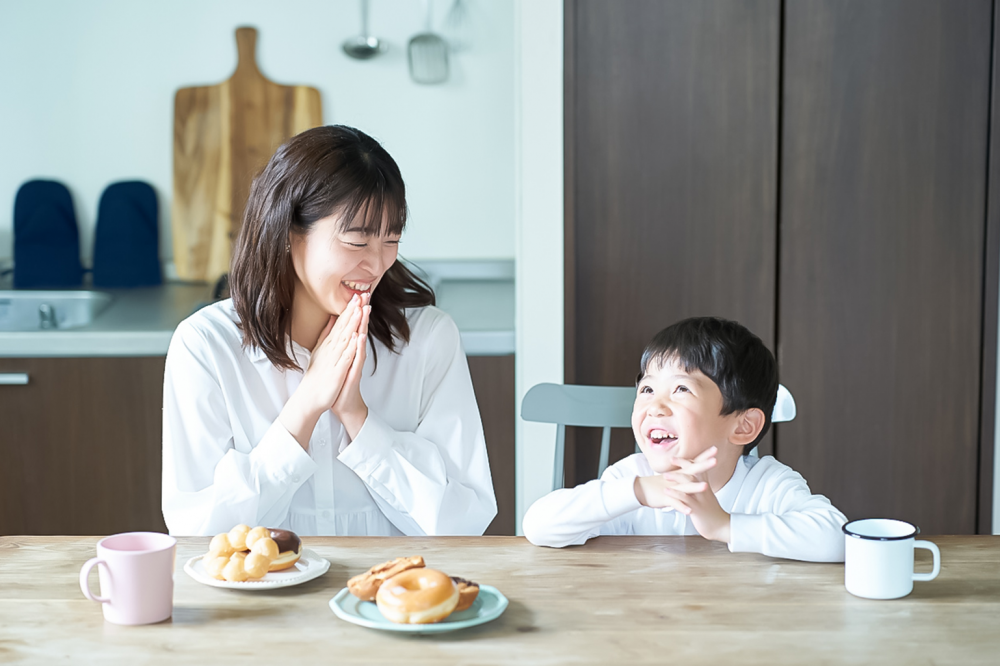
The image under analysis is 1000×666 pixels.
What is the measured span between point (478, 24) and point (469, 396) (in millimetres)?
1690

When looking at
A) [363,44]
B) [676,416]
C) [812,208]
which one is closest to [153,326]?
[363,44]

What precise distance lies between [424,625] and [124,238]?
7.66 feet

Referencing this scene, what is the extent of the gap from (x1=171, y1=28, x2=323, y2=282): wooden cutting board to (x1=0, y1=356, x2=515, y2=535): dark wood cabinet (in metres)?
0.70

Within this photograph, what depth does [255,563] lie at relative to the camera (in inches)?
37.3

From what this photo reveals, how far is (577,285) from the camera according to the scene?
7.41 ft

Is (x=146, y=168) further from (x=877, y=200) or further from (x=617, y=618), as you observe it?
(x=617, y=618)

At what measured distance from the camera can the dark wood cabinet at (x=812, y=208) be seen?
2209mm

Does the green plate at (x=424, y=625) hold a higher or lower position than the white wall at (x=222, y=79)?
lower

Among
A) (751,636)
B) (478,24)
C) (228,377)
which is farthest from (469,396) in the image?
(478,24)

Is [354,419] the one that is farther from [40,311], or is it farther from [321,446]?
[40,311]

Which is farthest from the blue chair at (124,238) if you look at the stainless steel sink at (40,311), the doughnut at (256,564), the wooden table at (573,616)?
the doughnut at (256,564)

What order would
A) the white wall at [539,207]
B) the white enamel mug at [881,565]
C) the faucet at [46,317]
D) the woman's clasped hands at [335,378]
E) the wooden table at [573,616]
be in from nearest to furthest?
the wooden table at [573,616], the white enamel mug at [881,565], the woman's clasped hands at [335,378], the white wall at [539,207], the faucet at [46,317]

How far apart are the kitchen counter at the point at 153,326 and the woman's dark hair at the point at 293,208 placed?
892 millimetres

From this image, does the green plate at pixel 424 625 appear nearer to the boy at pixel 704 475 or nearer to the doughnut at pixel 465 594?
the doughnut at pixel 465 594
